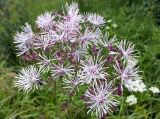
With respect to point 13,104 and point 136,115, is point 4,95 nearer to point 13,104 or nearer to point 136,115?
point 13,104

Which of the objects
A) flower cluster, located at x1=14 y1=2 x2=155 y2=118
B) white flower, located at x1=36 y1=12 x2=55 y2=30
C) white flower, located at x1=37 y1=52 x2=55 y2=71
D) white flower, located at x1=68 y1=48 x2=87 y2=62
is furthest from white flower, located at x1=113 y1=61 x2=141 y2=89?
white flower, located at x1=36 y1=12 x2=55 y2=30

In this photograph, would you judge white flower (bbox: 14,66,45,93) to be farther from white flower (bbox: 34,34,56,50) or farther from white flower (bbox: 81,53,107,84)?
white flower (bbox: 81,53,107,84)

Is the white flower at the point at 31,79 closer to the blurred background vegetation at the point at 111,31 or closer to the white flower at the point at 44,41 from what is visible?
the white flower at the point at 44,41

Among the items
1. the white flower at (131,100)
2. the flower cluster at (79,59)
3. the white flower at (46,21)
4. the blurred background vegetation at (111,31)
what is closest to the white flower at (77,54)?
the flower cluster at (79,59)

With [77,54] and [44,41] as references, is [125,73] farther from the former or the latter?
[44,41]

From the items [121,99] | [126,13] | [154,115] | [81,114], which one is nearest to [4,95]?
[81,114]

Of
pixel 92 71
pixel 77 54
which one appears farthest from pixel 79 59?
pixel 92 71
